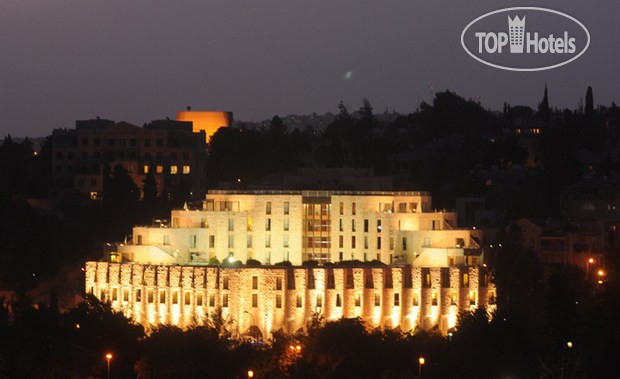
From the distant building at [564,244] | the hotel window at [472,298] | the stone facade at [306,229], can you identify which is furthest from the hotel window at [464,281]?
the distant building at [564,244]

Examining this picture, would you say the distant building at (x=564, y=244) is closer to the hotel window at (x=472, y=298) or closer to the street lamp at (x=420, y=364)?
the hotel window at (x=472, y=298)

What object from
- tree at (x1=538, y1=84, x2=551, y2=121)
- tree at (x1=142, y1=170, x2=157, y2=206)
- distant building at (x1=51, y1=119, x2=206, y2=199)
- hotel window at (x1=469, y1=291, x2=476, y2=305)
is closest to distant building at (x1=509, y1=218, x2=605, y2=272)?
hotel window at (x1=469, y1=291, x2=476, y2=305)

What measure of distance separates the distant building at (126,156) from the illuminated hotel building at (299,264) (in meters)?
21.0

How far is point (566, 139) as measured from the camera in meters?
104

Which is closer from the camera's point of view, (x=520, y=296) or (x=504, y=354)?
(x=504, y=354)

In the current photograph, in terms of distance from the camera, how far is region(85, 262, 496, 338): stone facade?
6669 cm

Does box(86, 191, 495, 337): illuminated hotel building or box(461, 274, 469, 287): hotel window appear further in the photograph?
box(461, 274, 469, 287): hotel window

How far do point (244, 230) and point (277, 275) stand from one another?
20.1 feet

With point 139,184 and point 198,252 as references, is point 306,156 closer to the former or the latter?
point 139,184

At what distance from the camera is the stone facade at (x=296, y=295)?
6669cm

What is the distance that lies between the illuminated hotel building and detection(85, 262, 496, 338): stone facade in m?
0.03

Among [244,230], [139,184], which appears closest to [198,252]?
[244,230]

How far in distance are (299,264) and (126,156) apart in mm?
26682

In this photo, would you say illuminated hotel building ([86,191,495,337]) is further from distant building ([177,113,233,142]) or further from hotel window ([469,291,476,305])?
distant building ([177,113,233,142])
